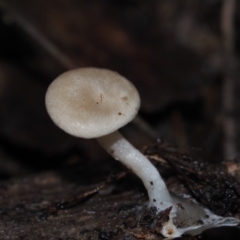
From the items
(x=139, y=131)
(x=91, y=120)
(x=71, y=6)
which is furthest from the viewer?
(x=71, y=6)

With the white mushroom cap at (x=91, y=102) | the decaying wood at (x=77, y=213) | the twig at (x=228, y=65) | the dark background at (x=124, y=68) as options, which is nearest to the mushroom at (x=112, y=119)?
the white mushroom cap at (x=91, y=102)

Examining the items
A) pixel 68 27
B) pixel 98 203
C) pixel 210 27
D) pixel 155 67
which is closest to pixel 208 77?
pixel 155 67

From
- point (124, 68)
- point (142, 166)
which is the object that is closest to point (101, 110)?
point (142, 166)

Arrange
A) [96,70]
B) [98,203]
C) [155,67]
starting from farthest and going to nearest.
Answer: [155,67], [98,203], [96,70]

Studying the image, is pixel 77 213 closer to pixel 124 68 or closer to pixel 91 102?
pixel 91 102

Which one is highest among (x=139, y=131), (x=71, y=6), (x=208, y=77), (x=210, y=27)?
(x=71, y=6)

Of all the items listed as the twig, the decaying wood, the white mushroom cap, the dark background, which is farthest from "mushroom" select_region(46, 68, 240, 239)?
the twig

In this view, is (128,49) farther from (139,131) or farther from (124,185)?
(124,185)

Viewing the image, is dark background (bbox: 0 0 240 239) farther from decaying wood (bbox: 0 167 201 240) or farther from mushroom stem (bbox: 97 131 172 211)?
mushroom stem (bbox: 97 131 172 211)
